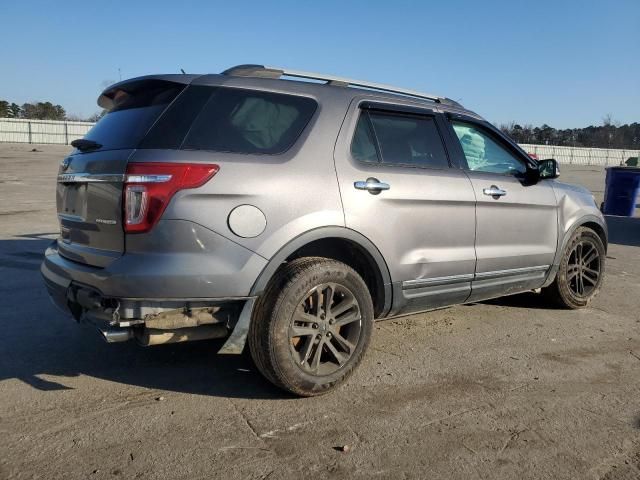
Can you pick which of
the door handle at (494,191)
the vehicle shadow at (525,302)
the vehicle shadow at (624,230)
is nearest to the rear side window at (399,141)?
the door handle at (494,191)

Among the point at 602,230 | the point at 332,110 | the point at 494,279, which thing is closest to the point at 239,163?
the point at 332,110

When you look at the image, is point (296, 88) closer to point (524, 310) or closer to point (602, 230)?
point (524, 310)

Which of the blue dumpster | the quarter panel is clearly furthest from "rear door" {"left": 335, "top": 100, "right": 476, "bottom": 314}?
the blue dumpster

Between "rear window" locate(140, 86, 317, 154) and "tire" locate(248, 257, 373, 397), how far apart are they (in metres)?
0.79

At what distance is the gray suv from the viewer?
3166 mm

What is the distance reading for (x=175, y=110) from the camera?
3.37m

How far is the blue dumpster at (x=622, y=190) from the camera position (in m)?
13.8

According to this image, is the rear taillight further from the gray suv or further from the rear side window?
the rear side window

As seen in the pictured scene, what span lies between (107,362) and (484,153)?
A: 11.3 ft

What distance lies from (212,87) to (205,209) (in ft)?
2.62

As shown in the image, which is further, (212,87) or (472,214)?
(472,214)

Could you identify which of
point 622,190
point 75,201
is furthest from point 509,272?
point 622,190

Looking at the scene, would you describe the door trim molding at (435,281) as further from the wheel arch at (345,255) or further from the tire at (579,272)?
the tire at (579,272)

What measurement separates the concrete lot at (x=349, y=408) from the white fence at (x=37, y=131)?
5878 centimetres
